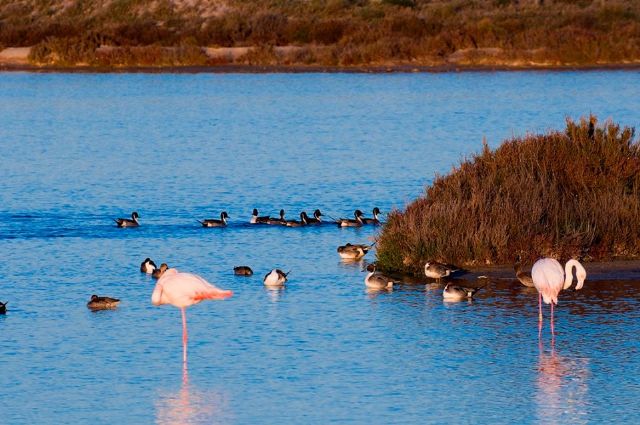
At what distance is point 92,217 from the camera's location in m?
27.0

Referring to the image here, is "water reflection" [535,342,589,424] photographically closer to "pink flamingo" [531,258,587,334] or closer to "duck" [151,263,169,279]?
"pink flamingo" [531,258,587,334]

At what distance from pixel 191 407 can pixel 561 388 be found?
363cm

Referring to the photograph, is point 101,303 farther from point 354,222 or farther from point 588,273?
point 354,222

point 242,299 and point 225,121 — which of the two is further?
point 225,121

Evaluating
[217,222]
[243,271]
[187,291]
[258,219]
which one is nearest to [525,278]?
[243,271]

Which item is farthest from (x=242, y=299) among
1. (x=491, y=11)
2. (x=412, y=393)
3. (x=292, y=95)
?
(x=491, y=11)

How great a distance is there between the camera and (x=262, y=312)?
18.0m

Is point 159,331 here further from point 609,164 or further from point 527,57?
point 527,57

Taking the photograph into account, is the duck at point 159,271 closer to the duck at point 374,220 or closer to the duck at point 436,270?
the duck at point 436,270

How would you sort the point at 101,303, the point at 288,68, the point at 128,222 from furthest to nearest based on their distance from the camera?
the point at 288,68, the point at 128,222, the point at 101,303

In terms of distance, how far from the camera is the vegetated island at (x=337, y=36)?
67.9m

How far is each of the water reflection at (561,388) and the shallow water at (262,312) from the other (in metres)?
0.03

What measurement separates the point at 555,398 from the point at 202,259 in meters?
9.48

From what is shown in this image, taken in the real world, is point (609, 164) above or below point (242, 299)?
above
